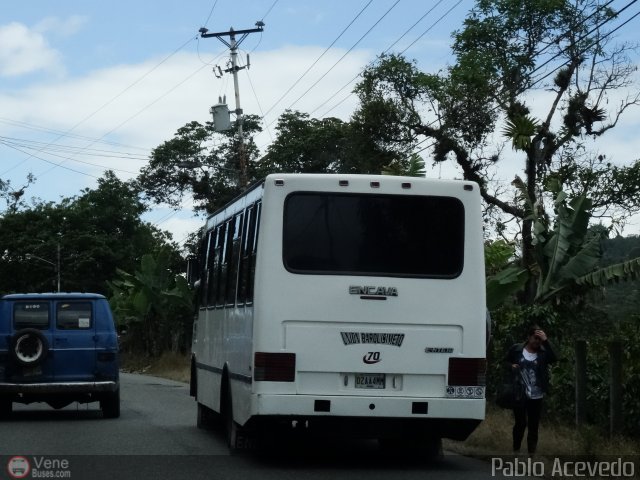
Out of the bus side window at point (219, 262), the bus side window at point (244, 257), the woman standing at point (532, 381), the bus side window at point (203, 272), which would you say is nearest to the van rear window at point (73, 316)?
the bus side window at point (203, 272)

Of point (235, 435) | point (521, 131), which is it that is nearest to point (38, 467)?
point (235, 435)

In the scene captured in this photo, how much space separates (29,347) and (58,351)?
463mm

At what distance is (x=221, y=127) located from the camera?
139 feet

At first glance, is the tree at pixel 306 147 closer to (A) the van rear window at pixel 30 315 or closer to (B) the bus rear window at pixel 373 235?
(A) the van rear window at pixel 30 315

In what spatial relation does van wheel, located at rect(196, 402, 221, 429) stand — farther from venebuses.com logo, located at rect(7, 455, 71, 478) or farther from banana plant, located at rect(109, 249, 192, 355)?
banana plant, located at rect(109, 249, 192, 355)

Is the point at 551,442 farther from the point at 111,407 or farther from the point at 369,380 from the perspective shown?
the point at 111,407

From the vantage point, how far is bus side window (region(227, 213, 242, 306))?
14.3 m

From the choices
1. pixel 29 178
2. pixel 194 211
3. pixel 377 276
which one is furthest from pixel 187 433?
pixel 29 178

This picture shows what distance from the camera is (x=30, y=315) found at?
758 inches

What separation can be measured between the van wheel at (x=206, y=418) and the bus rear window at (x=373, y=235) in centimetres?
559

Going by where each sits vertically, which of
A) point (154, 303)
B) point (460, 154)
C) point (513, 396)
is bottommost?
point (513, 396)

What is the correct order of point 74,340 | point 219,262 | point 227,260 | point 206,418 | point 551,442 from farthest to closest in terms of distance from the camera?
1. point 74,340
2. point 206,418
3. point 219,262
4. point 227,260
5. point 551,442

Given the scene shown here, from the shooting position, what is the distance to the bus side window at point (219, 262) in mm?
15797

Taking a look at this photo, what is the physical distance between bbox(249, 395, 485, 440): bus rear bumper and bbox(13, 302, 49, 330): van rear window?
7.76 metres
